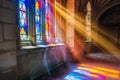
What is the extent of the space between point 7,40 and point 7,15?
0.36 m

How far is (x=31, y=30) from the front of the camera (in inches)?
139

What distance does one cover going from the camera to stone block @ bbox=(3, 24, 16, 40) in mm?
2186

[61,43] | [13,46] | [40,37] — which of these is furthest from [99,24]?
[13,46]

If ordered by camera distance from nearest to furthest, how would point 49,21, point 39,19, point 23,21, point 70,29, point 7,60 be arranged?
point 7,60 < point 23,21 < point 39,19 < point 49,21 < point 70,29

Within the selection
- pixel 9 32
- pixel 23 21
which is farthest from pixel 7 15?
pixel 23 21

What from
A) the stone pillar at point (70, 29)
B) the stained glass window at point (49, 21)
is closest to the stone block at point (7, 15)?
the stained glass window at point (49, 21)

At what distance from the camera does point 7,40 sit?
87.4 inches

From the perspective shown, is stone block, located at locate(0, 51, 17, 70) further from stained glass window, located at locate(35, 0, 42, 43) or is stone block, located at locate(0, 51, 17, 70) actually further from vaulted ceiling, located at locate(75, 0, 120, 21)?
vaulted ceiling, located at locate(75, 0, 120, 21)

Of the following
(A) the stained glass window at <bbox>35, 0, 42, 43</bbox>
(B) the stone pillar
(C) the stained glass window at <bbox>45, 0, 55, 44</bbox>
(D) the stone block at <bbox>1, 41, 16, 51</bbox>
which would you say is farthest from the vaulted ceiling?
(D) the stone block at <bbox>1, 41, 16, 51</bbox>

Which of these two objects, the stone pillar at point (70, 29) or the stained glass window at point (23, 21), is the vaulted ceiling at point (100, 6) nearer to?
the stone pillar at point (70, 29)

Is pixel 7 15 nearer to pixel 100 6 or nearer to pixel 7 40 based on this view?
pixel 7 40

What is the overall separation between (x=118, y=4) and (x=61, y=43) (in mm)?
6417

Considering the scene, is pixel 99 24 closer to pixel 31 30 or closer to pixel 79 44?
pixel 79 44

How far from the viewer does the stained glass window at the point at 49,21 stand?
450 cm
